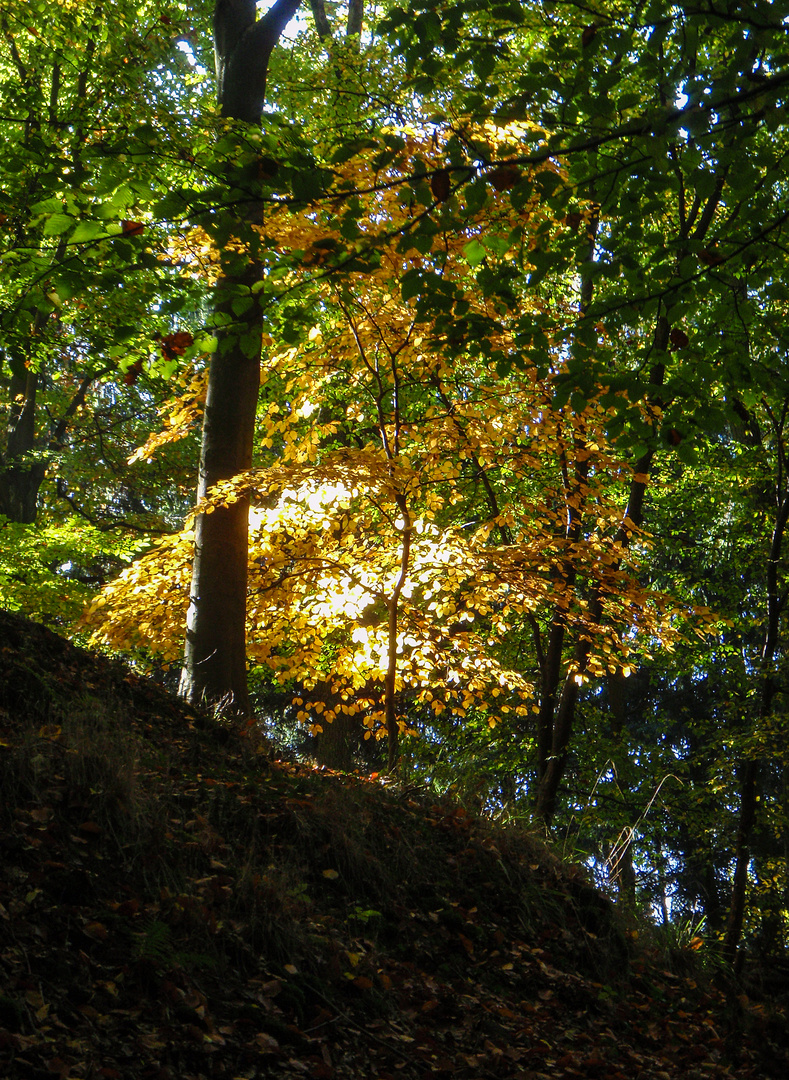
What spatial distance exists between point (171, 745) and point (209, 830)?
1260 millimetres

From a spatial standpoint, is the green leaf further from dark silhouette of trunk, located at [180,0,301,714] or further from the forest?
dark silhouette of trunk, located at [180,0,301,714]

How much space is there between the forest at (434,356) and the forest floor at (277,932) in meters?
1.07

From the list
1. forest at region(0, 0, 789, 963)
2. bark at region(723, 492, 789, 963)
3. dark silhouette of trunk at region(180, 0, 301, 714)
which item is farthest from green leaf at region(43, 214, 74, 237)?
bark at region(723, 492, 789, 963)

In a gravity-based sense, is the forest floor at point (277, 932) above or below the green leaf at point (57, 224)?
below

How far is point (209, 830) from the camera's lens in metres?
4.07

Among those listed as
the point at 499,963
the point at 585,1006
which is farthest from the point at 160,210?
the point at 585,1006

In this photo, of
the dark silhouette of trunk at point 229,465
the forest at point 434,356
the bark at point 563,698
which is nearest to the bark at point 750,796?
the forest at point 434,356

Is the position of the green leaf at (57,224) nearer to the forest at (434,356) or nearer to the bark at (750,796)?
the forest at (434,356)

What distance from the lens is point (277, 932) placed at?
141 inches

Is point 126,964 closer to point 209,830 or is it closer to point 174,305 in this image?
point 209,830

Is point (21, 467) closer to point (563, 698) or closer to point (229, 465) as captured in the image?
point (229, 465)

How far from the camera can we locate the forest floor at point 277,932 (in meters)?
2.83

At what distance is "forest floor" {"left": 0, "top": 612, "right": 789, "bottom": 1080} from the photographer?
2.83 metres

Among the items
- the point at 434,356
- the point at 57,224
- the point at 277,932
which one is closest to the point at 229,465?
the point at 434,356
